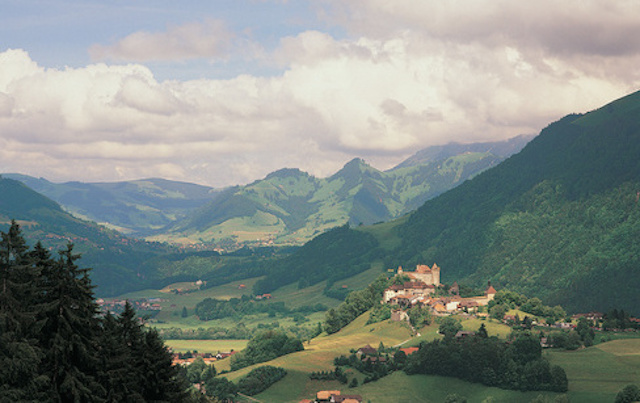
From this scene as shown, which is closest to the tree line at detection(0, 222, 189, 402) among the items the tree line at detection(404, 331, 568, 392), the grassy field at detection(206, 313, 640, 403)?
the grassy field at detection(206, 313, 640, 403)

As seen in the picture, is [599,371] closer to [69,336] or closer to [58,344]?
[69,336]

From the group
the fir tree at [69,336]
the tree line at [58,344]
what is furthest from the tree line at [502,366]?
the fir tree at [69,336]

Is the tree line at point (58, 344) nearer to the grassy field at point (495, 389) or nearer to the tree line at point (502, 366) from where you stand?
the grassy field at point (495, 389)

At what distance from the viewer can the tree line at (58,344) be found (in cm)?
4859

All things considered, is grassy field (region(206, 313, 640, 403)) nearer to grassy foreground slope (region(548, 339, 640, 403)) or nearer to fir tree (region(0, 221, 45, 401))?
grassy foreground slope (region(548, 339, 640, 403))

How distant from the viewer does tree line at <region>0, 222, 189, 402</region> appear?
159 feet

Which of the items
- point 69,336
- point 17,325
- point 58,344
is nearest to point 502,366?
point 69,336

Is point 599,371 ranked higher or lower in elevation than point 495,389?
higher

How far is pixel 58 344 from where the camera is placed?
2005 inches

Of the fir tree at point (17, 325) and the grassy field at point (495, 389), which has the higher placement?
the fir tree at point (17, 325)

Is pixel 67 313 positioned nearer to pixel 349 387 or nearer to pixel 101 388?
pixel 101 388

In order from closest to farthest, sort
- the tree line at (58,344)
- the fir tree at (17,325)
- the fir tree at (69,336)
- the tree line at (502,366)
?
the fir tree at (17,325), the tree line at (58,344), the fir tree at (69,336), the tree line at (502,366)

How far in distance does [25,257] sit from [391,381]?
6086 inches

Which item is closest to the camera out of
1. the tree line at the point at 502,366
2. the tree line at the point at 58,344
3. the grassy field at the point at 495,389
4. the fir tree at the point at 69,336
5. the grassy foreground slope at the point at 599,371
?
the tree line at the point at 58,344
